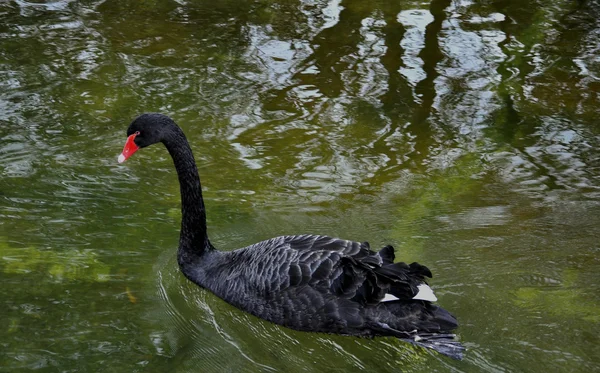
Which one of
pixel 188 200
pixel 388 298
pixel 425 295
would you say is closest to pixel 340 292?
pixel 388 298

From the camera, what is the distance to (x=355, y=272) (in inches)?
169

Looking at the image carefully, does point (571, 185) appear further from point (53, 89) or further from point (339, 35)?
point (53, 89)

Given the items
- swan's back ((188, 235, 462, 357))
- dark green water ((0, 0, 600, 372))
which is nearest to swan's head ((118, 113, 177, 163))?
dark green water ((0, 0, 600, 372))

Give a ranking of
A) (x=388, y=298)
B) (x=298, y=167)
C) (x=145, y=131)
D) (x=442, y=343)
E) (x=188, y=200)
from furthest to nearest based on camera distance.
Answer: (x=298, y=167) < (x=188, y=200) < (x=145, y=131) < (x=388, y=298) < (x=442, y=343)

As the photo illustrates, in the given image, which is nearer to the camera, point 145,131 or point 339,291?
point 339,291

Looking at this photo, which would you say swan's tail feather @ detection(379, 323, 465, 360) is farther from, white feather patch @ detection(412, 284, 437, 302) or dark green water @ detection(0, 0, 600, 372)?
white feather patch @ detection(412, 284, 437, 302)

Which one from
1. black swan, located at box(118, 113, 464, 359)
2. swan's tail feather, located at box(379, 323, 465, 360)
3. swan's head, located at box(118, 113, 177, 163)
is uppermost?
swan's head, located at box(118, 113, 177, 163)

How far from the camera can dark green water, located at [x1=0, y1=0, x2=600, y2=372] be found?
14.1 feet

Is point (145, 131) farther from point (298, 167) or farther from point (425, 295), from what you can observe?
point (425, 295)

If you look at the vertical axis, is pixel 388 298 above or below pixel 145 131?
below

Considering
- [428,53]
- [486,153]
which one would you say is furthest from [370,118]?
[428,53]

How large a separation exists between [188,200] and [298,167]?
140cm

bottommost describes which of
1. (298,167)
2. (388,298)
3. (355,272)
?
(298,167)

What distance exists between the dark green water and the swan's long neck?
0.74ft
